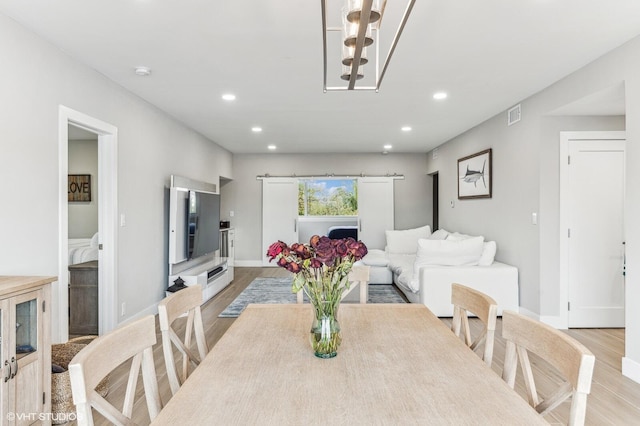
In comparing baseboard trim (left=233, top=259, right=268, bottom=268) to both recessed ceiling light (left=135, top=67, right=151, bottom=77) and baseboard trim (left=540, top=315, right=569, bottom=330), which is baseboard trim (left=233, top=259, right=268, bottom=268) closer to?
recessed ceiling light (left=135, top=67, right=151, bottom=77)

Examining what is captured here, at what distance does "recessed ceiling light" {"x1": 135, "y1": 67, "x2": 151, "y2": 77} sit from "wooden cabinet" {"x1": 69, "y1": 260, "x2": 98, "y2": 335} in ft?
6.26

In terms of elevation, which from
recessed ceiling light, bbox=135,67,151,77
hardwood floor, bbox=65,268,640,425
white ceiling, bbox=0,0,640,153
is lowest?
hardwood floor, bbox=65,268,640,425

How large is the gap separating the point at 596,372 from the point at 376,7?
10.5 feet

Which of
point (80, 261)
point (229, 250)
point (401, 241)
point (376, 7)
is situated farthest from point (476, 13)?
point (229, 250)

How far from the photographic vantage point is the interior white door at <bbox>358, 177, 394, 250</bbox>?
27.2ft

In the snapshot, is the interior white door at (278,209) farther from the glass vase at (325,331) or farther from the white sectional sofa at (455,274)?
the glass vase at (325,331)

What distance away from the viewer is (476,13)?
7.80 feet

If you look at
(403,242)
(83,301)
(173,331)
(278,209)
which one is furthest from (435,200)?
(173,331)

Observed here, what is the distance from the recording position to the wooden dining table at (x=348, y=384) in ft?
3.10

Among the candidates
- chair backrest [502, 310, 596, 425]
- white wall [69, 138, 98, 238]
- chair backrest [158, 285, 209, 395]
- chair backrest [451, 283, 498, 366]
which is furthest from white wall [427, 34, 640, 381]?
white wall [69, 138, 98, 238]

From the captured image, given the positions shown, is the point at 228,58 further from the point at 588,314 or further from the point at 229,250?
the point at 229,250

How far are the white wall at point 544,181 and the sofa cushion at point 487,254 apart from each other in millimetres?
222

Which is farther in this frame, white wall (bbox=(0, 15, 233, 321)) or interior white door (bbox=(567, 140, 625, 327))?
interior white door (bbox=(567, 140, 625, 327))

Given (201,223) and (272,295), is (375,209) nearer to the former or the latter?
(272,295)
